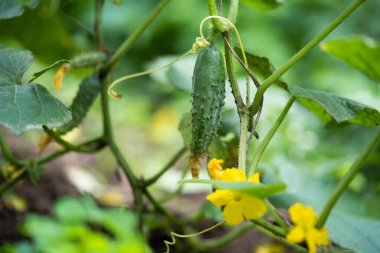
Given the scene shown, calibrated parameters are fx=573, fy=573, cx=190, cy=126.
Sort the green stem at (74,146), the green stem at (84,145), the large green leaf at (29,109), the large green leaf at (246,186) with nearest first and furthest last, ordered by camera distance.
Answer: the large green leaf at (246,186), the large green leaf at (29,109), the green stem at (74,146), the green stem at (84,145)

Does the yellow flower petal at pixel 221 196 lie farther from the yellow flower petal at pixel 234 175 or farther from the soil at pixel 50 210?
the soil at pixel 50 210

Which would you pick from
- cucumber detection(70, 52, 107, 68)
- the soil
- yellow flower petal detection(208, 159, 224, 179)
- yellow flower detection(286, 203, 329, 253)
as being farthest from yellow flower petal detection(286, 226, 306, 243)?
the soil

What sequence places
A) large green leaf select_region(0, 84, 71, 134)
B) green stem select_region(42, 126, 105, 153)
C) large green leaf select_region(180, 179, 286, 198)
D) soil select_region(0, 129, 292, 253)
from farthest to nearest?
soil select_region(0, 129, 292, 253) < green stem select_region(42, 126, 105, 153) < large green leaf select_region(0, 84, 71, 134) < large green leaf select_region(180, 179, 286, 198)

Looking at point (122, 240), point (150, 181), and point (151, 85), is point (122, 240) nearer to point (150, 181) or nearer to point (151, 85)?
point (150, 181)

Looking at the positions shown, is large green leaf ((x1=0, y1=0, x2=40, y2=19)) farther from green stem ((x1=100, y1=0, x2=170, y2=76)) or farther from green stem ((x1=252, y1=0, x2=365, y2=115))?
green stem ((x1=252, y1=0, x2=365, y2=115))

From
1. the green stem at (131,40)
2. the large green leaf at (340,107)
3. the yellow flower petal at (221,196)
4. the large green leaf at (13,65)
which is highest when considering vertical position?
the green stem at (131,40)

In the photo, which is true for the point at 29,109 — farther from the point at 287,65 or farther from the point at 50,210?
the point at 50,210

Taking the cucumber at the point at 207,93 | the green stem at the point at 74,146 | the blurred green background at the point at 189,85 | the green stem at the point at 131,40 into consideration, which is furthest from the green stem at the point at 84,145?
the cucumber at the point at 207,93
